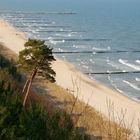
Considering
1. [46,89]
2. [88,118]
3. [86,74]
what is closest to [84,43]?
[86,74]

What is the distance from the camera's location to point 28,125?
1884cm

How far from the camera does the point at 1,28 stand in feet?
370

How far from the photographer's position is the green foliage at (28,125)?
58.6 feet

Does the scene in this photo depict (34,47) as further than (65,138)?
Yes

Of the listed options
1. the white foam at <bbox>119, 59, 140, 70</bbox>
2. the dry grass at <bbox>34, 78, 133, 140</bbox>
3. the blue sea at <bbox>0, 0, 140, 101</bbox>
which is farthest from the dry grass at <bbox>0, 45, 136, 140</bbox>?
the white foam at <bbox>119, 59, 140, 70</bbox>

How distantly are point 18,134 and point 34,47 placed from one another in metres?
12.4

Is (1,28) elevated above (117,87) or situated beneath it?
elevated above

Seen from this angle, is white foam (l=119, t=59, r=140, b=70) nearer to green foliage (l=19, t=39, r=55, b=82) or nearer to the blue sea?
the blue sea

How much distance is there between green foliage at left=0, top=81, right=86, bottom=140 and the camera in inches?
703

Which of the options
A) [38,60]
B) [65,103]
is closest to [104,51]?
[65,103]

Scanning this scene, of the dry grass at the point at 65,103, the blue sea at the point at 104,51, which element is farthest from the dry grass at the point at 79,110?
the blue sea at the point at 104,51

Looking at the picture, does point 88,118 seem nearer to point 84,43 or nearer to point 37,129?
point 37,129

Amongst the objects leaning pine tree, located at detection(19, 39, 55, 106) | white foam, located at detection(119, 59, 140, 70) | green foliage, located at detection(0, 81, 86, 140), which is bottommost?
green foliage, located at detection(0, 81, 86, 140)

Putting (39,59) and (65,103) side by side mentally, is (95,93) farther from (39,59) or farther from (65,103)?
(39,59)
